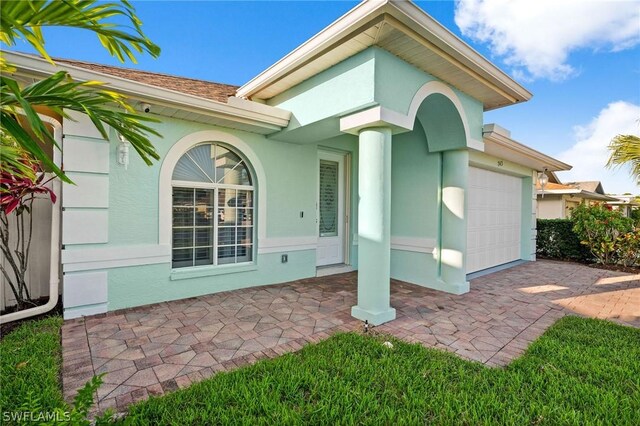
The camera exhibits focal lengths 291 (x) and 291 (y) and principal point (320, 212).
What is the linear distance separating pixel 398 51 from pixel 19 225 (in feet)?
21.5

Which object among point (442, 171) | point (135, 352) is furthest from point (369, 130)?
point (135, 352)

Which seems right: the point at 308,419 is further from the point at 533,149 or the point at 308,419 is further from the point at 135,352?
the point at 533,149

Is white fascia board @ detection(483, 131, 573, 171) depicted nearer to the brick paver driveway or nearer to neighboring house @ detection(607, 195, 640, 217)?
neighboring house @ detection(607, 195, 640, 217)

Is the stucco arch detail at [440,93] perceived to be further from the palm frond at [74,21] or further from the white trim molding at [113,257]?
the white trim molding at [113,257]

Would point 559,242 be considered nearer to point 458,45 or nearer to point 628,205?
point 628,205

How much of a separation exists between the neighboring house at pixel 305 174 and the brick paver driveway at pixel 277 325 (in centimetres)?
52

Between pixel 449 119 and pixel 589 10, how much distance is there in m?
3.15

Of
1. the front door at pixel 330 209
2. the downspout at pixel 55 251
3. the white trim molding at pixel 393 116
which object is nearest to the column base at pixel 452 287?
the front door at pixel 330 209

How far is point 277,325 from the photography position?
4.27 meters

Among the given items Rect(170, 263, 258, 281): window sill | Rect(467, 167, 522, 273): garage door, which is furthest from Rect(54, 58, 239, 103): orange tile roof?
Rect(467, 167, 522, 273): garage door

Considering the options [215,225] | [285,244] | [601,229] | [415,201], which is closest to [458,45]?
[415,201]

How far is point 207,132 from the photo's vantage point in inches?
218

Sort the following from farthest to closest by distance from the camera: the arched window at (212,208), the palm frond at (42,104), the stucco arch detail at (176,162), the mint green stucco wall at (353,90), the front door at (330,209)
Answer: the front door at (330,209)
the arched window at (212,208)
the stucco arch detail at (176,162)
the mint green stucco wall at (353,90)
the palm frond at (42,104)

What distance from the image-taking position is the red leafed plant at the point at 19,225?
13.3 feet
